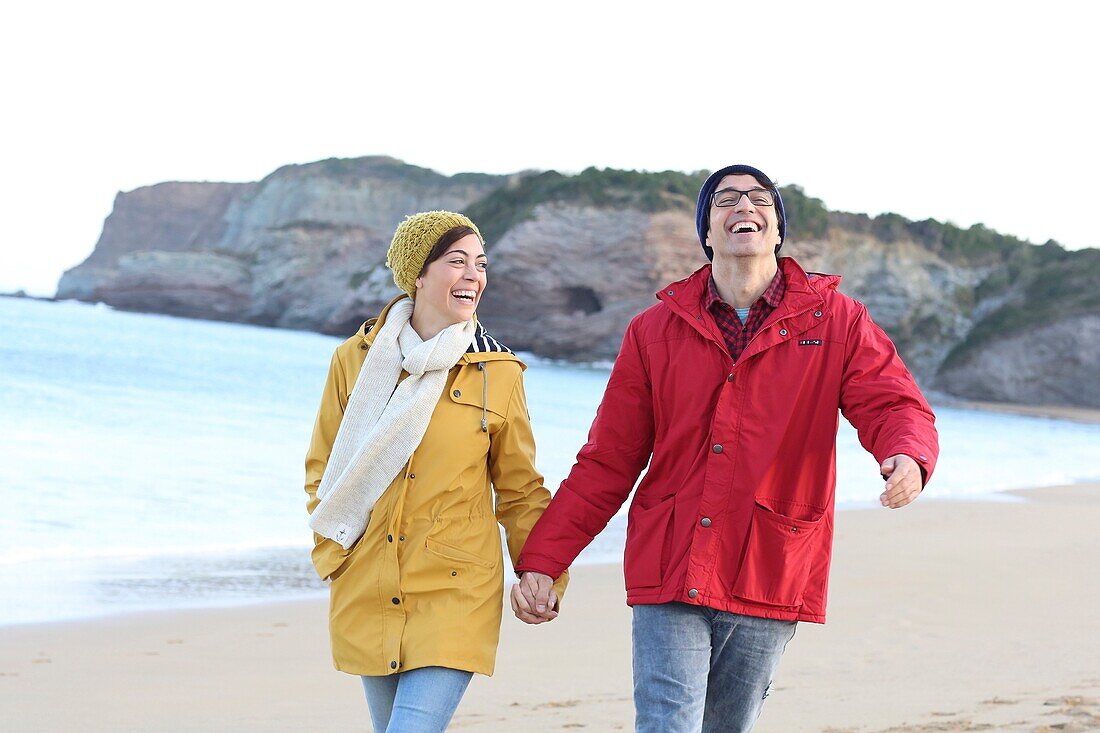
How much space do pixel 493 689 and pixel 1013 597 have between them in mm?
4198

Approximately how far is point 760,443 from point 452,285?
36.2 inches

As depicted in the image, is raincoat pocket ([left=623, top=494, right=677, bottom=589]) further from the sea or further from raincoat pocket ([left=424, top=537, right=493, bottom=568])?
the sea

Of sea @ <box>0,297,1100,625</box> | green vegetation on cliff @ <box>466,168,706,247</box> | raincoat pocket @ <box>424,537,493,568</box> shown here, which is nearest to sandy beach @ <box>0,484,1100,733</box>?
sea @ <box>0,297,1100,625</box>

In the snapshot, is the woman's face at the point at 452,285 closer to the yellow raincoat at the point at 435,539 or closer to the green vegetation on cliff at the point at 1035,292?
the yellow raincoat at the point at 435,539

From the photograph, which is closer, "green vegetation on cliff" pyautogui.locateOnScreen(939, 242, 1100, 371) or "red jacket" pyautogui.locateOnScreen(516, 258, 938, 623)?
Answer: "red jacket" pyautogui.locateOnScreen(516, 258, 938, 623)

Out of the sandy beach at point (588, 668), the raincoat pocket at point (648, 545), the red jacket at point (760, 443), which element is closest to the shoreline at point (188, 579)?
the sandy beach at point (588, 668)

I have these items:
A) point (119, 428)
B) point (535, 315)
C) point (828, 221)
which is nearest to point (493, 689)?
point (119, 428)

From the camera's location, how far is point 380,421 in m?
2.87

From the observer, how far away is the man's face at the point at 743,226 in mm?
2898

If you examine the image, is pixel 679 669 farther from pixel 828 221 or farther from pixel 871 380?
pixel 828 221

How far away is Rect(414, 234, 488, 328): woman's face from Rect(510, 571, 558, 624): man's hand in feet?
2.33

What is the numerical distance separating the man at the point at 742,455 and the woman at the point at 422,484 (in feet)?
1.25

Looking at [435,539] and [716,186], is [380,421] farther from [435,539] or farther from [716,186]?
[716,186]

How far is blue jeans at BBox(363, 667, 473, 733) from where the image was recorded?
8.85 ft
